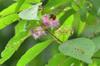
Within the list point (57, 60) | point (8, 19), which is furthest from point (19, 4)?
point (57, 60)

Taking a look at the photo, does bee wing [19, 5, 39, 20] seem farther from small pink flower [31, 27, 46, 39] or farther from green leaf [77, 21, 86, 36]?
green leaf [77, 21, 86, 36]

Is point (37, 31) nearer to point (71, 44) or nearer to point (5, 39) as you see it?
point (71, 44)

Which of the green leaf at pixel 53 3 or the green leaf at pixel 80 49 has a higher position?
the green leaf at pixel 53 3

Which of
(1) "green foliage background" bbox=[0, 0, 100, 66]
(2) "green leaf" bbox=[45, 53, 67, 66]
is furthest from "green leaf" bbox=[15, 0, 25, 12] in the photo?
(2) "green leaf" bbox=[45, 53, 67, 66]

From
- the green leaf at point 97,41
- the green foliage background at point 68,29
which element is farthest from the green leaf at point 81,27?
the green leaf at point 97,41

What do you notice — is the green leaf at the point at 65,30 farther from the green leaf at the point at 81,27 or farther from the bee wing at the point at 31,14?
the bee wing at the point at 31,14

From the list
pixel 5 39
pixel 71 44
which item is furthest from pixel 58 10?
pixel 5 39

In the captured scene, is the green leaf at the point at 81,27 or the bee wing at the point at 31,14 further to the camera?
the green leaf at the point at 81,27
